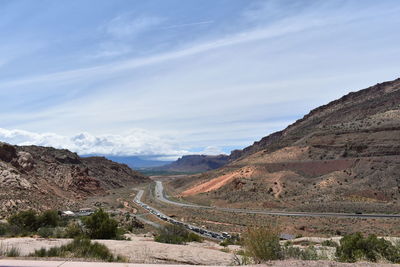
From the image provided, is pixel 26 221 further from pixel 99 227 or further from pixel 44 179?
pixel 44 179

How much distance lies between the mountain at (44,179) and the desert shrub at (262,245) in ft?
140

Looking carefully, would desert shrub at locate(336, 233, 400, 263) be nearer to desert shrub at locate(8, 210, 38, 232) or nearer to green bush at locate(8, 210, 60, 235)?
green bush at locate(8, 210, 60, 235)

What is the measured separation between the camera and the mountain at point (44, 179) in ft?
188

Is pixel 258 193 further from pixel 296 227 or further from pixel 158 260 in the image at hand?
pixel 158 260

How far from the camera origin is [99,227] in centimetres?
2373

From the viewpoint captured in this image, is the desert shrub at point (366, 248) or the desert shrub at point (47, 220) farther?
the desert shrub at point (47, 220)

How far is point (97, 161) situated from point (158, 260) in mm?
165273

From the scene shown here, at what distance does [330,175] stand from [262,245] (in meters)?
67.0

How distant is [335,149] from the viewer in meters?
85.2

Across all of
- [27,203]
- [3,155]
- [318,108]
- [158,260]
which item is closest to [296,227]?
[158,260]

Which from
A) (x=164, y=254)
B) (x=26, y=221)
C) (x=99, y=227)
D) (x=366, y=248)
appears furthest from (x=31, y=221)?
(x=366, y=248)

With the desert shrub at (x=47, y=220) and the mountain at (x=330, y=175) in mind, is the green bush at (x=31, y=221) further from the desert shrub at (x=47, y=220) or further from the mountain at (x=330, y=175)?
the mountain at (x=330, y=175)

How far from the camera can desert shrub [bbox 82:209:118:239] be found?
23.6 m

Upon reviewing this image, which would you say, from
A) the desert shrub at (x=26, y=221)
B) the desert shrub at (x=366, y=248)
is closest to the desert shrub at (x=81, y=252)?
the desert shrub at (x=366, y=248)
